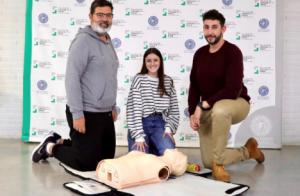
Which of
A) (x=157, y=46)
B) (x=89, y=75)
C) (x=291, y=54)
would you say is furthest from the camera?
(x=291, y=54)

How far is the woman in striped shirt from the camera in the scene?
9.96 ft

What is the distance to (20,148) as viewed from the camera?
3.74m

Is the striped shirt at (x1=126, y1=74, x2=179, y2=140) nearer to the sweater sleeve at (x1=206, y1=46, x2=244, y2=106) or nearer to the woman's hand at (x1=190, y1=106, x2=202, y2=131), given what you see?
the woman's hand at (x1=190, y1=106, x2=202, y2=131)

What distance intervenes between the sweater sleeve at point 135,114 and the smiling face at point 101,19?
473 mm

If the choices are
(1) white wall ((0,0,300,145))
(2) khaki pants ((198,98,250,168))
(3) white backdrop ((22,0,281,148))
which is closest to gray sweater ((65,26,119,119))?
(2) khaki pants ((198,98,250,168))

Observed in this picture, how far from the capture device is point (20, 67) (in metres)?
4.19

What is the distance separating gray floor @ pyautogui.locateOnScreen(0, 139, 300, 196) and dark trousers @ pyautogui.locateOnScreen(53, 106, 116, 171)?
118 mm

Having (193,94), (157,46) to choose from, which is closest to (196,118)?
(193,94)

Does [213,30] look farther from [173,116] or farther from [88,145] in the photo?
[88,145]

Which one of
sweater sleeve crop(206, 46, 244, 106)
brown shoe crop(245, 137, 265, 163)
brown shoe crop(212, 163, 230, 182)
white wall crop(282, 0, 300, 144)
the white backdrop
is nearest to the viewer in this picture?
brown shoe crop(212, 163, 230, 182)

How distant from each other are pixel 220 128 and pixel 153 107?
555 millimetres

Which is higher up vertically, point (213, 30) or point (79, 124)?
point (213, 30)

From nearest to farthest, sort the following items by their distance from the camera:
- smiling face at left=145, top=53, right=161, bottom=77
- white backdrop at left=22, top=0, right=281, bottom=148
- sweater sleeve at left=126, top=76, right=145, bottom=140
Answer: sweater sleeve at left=126, top=76, right=145, bottom=140, smiling face at left=145, top=53, right=161, bottom=77, white backdrop at left=22, top=0, right=281, bottom=148

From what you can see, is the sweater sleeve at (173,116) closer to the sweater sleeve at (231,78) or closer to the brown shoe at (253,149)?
the sweater sleeve at (231,78)
